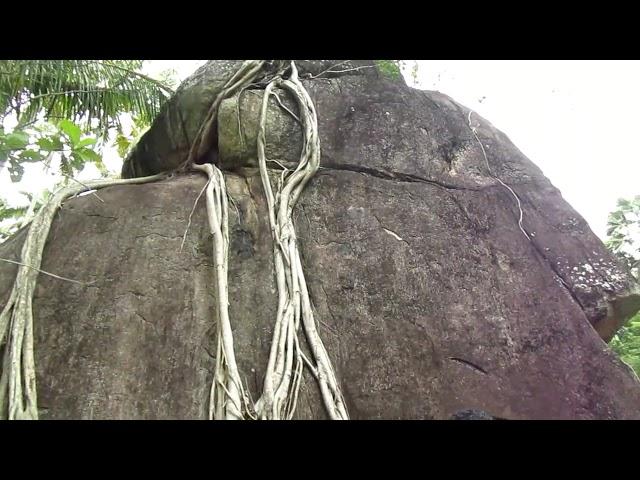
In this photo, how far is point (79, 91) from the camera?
3.45 metres

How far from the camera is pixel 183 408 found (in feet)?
5.95

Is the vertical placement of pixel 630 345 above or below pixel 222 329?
below

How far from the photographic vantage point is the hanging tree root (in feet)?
5.88

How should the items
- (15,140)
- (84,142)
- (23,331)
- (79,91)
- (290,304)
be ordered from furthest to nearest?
1. (79,91)
2. (84,142)
3. (290,304)
4. (15,140)
5. (23,331)

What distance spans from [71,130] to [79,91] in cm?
147

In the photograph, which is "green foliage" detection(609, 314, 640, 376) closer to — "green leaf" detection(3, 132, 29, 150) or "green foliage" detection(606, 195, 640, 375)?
"green foliage" detection(606, 195, 640, 375)

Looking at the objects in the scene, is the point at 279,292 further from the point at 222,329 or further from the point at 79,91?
the point at 79,91

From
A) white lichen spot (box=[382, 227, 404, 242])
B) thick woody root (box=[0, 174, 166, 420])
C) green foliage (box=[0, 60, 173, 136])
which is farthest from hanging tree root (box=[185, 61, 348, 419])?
green foliage (box=[0, 60, 173, 136])

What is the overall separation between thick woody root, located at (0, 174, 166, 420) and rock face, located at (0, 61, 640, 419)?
0.07 m

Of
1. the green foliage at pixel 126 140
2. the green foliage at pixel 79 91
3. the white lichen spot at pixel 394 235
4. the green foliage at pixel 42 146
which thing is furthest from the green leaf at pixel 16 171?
the green foliage at pixel 126 140

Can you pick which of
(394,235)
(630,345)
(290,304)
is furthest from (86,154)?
(630,345)

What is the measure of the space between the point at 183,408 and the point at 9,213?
16.0 ft

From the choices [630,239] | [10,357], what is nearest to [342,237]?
[10,357]
